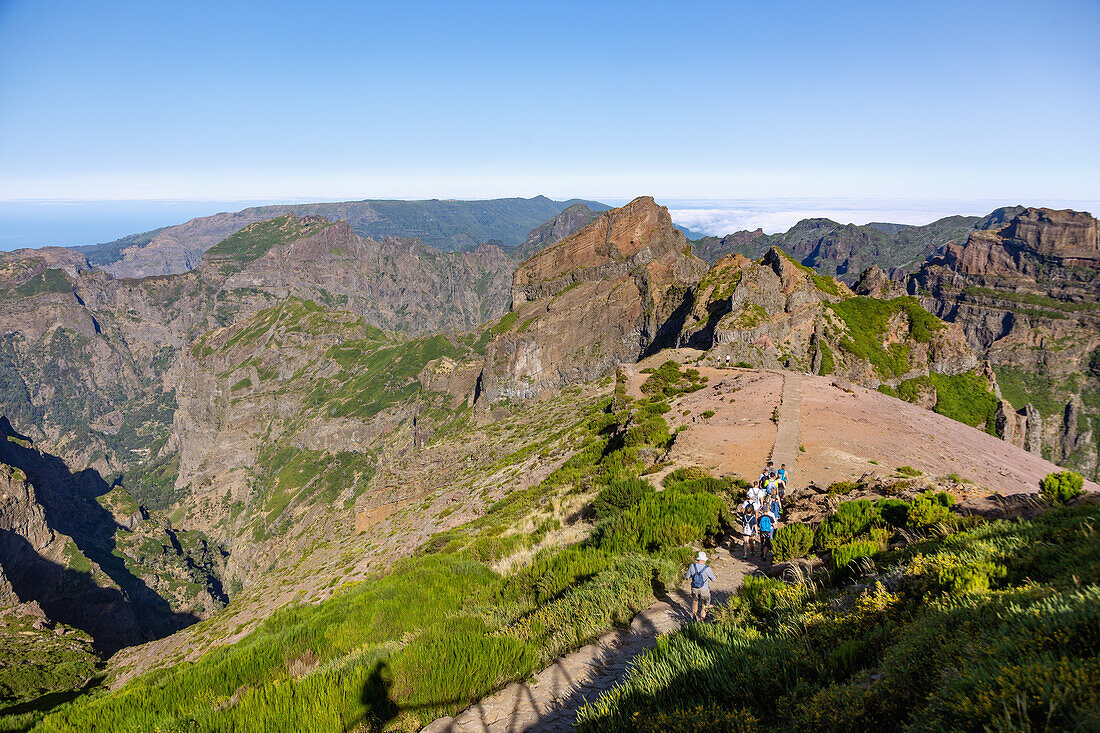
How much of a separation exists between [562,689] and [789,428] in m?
24.2

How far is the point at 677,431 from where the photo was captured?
104 feet

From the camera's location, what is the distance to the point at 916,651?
15.8 feet

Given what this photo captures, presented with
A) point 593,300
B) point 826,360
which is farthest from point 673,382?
point 593,300

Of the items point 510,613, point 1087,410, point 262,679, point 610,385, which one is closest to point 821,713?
point 510,613

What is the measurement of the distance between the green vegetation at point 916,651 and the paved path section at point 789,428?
1463 cm

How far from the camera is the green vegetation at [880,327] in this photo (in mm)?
78831

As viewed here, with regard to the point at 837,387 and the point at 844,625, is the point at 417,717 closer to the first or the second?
the point at 844,625

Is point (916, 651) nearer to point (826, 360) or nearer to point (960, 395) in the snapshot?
point (826, 360)

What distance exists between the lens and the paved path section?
904 inches

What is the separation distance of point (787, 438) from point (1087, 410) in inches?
8637

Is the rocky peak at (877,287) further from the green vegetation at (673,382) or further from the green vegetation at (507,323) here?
the green vegetation at (507,323)

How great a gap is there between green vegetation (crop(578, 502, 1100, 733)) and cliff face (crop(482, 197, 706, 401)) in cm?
13506

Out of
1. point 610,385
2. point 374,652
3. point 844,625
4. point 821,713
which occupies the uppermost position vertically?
point 821,713

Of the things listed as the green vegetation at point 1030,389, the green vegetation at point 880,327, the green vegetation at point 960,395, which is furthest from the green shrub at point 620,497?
the green vegetation at point 1030,389
